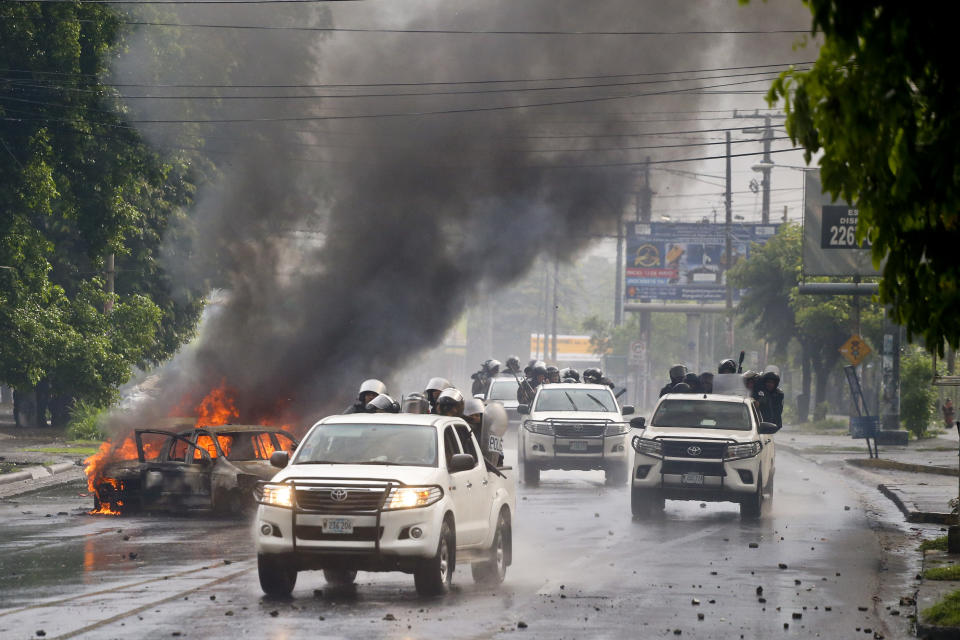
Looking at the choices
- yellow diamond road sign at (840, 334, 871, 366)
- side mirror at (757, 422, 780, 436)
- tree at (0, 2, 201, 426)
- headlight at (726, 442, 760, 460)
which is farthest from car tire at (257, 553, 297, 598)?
yellow diamond road sign at (840, 334, 871, 366)

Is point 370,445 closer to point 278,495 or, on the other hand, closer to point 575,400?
Result: point 278,495

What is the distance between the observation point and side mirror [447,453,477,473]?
1245cm

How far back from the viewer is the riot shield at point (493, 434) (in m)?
14.7

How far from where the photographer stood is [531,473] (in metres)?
25.2

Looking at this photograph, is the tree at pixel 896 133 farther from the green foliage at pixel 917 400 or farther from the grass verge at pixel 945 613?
the green foliage at pixel 917 400

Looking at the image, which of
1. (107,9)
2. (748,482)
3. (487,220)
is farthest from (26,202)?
(748,482)

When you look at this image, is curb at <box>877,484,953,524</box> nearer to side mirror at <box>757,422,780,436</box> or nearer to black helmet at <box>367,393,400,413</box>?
side mirror at <box>757,422,780,436</box>

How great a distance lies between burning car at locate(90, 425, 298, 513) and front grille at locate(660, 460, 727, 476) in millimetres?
5055

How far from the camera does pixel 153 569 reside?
13469 mm

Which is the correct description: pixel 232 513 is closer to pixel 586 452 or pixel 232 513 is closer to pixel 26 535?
pixel 26 535

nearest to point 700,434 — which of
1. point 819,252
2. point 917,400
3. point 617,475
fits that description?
point 617,475

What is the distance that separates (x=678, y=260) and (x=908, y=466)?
1740 inches

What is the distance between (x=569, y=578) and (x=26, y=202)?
69.5 ft

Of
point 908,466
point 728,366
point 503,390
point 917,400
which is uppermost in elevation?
point 728,366
